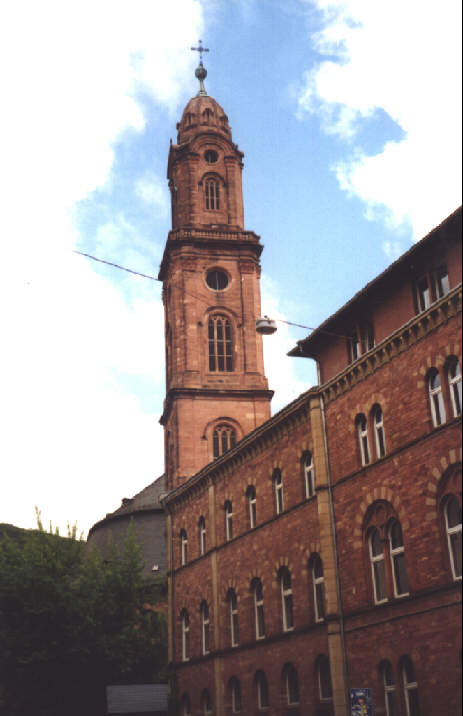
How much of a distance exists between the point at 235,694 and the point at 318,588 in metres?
7.66

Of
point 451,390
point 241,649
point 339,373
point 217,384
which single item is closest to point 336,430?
point 339,373

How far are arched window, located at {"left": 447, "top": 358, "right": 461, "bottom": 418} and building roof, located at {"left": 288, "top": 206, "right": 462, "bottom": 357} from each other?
3579 millimetres

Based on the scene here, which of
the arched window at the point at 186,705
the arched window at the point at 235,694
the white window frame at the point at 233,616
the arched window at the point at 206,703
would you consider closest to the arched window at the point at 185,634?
the arched window at the point at 186,705

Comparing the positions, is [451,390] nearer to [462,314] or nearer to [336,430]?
[462,314]

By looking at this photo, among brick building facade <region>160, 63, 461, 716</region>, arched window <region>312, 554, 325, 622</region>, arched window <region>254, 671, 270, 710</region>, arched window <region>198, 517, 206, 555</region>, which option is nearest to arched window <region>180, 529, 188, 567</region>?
brick building facade <region>160, 63, 461, 716</region>

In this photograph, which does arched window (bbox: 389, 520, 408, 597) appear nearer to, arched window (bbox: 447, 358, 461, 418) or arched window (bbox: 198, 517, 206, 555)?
arched window (bbox: 447, 358, 461, 418)

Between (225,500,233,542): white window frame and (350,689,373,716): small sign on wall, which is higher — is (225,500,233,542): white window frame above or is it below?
above

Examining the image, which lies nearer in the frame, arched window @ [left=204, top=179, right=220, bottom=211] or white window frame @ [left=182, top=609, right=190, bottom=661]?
white window frame @ [left=182, top=609, right=190, bottom=661]

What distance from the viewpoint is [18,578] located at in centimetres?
4316

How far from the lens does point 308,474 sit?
31.7m

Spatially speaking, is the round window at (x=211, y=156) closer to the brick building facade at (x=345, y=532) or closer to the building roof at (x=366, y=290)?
the brick building facade at (x=345, y=532)

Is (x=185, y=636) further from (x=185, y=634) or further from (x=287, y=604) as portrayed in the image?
(x=287, y=604)

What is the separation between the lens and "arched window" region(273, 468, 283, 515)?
110ft

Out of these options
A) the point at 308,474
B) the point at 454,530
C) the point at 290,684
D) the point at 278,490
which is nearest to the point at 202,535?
the point at 278,490
